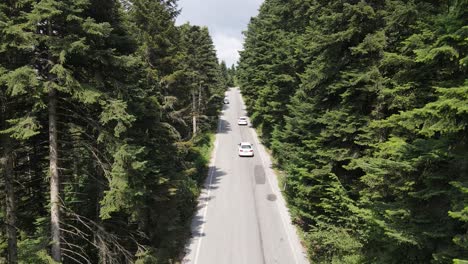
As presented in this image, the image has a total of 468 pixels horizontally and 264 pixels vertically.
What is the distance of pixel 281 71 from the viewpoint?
27109 millimetres

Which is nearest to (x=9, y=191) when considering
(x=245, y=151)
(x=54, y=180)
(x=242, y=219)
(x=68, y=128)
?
(x=54, y=180)

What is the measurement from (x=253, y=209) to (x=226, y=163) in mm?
10486

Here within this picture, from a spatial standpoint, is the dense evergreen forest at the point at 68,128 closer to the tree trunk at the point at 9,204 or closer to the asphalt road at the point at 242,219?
the tree trunk at the point at 9,204

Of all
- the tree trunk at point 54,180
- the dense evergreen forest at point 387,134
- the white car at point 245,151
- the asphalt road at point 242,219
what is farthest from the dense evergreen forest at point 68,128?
the white car at point 245,151

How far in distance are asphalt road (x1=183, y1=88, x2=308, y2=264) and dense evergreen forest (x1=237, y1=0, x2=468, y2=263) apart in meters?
1.53

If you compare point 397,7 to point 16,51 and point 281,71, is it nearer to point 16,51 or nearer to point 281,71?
point 16,51

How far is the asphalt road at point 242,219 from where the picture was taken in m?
16.3

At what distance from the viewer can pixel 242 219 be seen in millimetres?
20250

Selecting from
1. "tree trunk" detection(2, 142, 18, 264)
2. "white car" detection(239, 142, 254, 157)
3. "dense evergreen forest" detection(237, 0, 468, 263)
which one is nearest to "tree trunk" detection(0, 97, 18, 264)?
"tree trunk" detection(2, 142, 18, 264)

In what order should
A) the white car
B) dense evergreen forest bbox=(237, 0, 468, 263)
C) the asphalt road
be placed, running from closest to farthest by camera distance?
dense evergreen forest bbox=(237, 0, 468, 263)
the asphalt road
the white car

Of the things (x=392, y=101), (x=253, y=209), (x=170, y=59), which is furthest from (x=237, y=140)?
(x=392, y=101)

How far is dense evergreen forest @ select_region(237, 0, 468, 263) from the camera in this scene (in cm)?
632

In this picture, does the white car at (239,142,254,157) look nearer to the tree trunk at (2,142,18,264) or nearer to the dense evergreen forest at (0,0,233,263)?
the dense evergreen forest at (0,0,233,263)

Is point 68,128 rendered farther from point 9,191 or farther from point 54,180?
point 9,191
